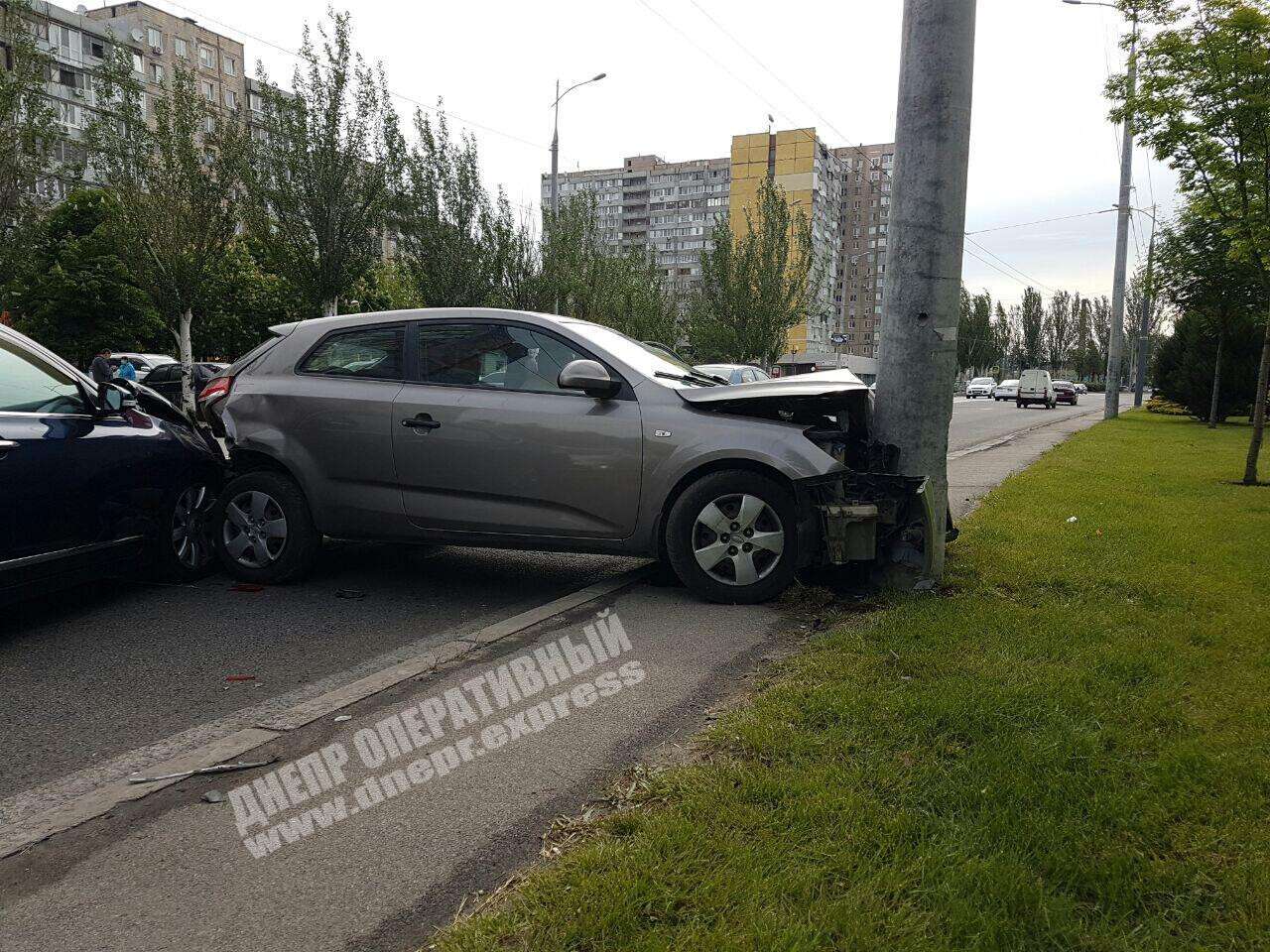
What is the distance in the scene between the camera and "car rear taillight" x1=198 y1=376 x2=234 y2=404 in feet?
20.0

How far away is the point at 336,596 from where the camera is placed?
567cm

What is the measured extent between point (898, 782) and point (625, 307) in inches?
1437

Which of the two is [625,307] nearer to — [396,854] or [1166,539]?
[1166,539]

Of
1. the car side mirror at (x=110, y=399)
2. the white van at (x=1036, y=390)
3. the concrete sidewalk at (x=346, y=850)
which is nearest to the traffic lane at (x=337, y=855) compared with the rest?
the concrete sidewalk at (x=346, y=850)

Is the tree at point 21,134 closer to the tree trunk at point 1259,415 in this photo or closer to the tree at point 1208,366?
the tree trunk at point 1259,415

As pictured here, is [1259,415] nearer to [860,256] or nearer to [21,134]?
[21,134]

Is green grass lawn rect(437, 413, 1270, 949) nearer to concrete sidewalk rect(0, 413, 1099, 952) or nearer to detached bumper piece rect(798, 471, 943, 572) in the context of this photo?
concrete sidewalk rect(0, 413, 1099, 952)

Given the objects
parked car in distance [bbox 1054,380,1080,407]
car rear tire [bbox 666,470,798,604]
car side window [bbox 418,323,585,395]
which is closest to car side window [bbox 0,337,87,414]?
car side window [bbox 418,323,585,395]

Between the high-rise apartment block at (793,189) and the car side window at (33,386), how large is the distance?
341 feet

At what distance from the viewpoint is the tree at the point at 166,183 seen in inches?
967

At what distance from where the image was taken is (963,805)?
2.80m

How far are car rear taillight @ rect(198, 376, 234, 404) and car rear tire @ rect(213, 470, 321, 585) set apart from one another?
1.91ft

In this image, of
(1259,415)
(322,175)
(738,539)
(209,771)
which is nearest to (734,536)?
(738,539)

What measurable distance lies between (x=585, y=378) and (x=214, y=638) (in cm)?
233
